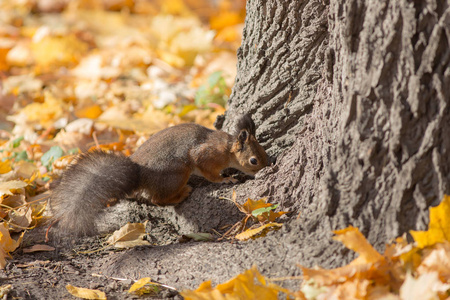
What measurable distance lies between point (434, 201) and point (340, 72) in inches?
23.0

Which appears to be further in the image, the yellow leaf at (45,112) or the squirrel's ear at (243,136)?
the yellow leaf at (45,112)

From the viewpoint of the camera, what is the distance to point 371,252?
5.47ft

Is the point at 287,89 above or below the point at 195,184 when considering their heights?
above

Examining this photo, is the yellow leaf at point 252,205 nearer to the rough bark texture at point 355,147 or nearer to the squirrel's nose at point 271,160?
the rough bark texture at point 355,147

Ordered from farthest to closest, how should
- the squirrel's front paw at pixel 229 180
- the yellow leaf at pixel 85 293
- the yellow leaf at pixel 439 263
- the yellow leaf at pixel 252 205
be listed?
the squirrel's front paw at pixel 229 180 < the yellow leaf at pixel 252 205 < the yellow leaf at pixel 85 293 < the yellow leaf at pixel 439 263

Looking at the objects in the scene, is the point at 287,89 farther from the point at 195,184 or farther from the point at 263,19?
the point at 195,184

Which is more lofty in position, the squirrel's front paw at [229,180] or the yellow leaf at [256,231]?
the yellow leaf at [256,231]

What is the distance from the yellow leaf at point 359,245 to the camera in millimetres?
1656

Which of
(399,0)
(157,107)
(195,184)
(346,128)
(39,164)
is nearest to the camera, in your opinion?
(399,0)

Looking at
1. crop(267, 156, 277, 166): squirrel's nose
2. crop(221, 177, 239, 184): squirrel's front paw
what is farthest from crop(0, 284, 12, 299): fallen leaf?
crop(267, 156, 277, 166): squirrel's nose

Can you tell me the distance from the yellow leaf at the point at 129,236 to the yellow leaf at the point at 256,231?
548 mm

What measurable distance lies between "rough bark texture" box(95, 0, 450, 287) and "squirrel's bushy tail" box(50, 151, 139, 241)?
276 millimetres

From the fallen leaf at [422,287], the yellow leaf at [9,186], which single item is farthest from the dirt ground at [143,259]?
the fallen leaf at [422,287]

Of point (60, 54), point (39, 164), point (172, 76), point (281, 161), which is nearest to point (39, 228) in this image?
point (39, 164)
